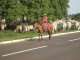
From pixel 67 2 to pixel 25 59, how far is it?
3312cm

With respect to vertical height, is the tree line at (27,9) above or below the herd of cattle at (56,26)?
above

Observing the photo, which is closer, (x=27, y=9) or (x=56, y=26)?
(x=27, y=9)

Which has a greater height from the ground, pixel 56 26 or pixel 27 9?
pixel 27 9

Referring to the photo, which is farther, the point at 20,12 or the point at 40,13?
the point at 40,13

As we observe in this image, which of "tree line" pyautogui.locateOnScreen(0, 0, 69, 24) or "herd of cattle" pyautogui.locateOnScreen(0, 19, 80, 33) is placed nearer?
"tree line" pyautogui.locateOnScreen(0, 0, 69, 24)

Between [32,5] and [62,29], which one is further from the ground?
[32,5]

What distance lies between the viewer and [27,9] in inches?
1529

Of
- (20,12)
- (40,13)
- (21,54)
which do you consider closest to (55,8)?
(40,13)

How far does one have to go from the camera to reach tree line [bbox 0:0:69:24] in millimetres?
37125

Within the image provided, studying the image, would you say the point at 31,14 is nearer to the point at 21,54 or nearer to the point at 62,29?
the point at 62,29

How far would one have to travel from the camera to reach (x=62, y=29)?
43.6 metres

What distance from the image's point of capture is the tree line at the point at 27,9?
122ft

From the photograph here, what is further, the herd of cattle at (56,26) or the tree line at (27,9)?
the herd of cattle at (56,26)

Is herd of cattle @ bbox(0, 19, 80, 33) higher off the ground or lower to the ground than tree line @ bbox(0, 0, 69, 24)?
lower
